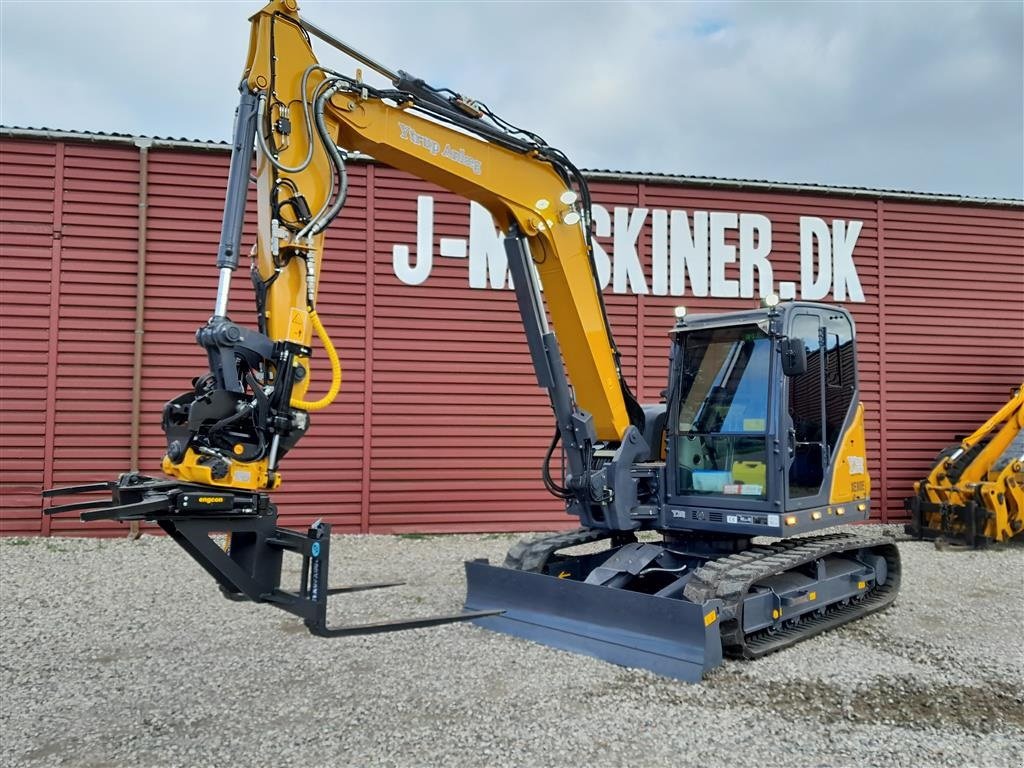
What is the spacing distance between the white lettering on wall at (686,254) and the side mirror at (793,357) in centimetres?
550

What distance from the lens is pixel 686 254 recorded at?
11820mm

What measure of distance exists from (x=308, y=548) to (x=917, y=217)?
38.8 feet

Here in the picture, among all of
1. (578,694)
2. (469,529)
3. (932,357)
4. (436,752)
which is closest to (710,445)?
(578,694)

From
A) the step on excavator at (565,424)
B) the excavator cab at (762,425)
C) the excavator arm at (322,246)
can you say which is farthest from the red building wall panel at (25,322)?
→ the excavator cab at (762,425)

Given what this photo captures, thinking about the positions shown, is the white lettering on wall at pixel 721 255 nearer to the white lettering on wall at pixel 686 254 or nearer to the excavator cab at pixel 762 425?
the white lettering on wall at pixel 686 254

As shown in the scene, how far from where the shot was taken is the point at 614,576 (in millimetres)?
6332

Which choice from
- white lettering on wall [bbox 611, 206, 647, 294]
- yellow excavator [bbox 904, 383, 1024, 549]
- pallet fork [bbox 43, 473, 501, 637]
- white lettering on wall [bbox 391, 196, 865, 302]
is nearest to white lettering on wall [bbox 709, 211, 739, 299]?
white lettering on wall [bbox 391, 196, 865, 302]

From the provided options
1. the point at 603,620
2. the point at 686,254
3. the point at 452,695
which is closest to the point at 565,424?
the point at 603,620

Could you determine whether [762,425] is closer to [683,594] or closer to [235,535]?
[683,594]

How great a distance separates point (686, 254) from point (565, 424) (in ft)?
Result: 20.1

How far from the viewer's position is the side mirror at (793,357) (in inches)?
234

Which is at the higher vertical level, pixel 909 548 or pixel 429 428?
pixel 429 428

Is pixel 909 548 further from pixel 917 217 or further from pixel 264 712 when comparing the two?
pixel 264 712

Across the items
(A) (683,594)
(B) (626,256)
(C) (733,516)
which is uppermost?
(B) (626,256)
